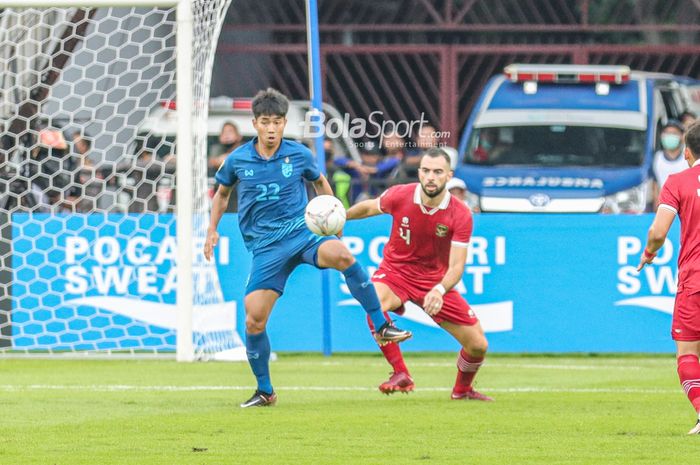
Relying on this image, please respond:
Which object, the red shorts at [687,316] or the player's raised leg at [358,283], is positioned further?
the player's raised leg at [358,283]

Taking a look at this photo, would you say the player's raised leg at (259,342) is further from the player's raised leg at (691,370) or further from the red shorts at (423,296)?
the player's raised leg at (691,370)

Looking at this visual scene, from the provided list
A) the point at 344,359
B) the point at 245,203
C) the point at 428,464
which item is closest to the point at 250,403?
the point at 245,203

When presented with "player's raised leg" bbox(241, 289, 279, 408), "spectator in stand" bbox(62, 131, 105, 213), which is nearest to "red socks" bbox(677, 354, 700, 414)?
"player's raised leg" bbox(241, 289, 279, 408)

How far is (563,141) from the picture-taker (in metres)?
20.4

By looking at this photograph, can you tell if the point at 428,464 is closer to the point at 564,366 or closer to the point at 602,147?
the point at 564,366

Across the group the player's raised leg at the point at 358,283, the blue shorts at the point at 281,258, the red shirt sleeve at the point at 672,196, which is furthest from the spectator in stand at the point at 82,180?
the red shirt sleeve at the point at 672,196

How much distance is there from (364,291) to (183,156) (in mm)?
4172

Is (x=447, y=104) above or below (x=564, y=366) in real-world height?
above

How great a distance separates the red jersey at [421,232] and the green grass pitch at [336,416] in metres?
0.99

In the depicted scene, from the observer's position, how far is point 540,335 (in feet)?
49.8

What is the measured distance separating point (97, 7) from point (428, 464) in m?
8.32

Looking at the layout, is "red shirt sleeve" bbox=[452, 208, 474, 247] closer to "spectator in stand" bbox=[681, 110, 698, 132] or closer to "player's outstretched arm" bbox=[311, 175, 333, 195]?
"player's outstretched arm" bbox=[311, 175, 333, 195]

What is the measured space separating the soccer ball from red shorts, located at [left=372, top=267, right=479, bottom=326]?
1231 millimetres

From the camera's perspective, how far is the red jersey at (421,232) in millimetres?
11000
